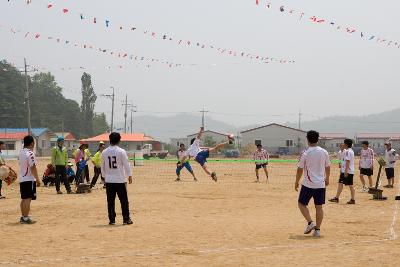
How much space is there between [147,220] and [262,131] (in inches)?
3843

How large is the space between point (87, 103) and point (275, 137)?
46994mm

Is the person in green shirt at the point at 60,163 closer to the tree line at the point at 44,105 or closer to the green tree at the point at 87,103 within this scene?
the tree line at the point at 44,105

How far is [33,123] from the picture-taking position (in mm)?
123125

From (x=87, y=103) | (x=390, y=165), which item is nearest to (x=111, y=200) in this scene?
(x=390, y=165)

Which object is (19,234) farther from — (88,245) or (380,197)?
(380,197)

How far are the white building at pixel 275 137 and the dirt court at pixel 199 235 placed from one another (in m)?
88.8

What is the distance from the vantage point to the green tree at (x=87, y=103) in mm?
129625

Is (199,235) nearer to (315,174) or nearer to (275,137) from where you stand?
(315,174)

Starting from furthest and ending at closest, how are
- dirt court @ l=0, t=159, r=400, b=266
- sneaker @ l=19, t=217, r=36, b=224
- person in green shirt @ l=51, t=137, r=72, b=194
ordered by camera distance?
person in green shirt @ l=51, t=137, r=72, b=194 < sneaker @ l=19, t=217, r=36, b=224 < dirt court @ l=0, t=159, r=400, b=266

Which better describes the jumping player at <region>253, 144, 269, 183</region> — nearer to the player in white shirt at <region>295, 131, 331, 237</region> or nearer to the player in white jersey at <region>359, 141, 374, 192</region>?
the player in white jersey at <region>359, 141, 374, 192</region>

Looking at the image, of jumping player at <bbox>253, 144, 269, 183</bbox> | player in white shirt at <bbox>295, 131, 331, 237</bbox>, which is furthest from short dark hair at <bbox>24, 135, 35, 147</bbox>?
jumping player at <bbox>253, 144, 269, 183</bbox>

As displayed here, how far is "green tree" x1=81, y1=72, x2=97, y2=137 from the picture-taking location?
130m

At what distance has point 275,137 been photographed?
108000 millimetres

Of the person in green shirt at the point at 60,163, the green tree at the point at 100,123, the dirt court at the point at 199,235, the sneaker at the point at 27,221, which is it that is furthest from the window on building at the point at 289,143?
the sneaker at the point at 27,221
